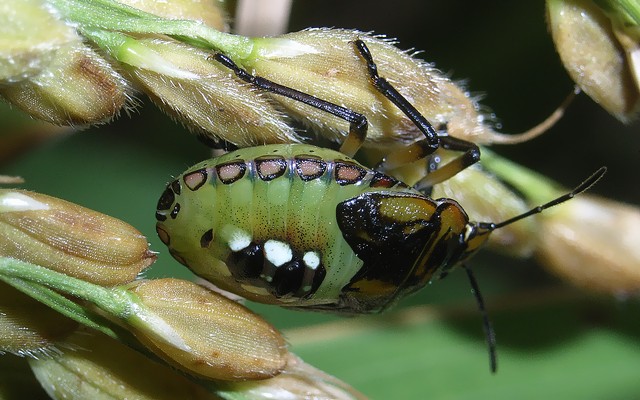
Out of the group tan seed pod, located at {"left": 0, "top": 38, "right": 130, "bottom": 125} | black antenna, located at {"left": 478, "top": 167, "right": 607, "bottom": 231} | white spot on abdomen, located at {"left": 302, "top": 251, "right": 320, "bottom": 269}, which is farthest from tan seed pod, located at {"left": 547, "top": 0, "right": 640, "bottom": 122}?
tan seed pod, located at {"left": 0, "top": 38, "right": 130, "bottom": 125}

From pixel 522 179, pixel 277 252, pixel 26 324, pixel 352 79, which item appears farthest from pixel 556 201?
pixel 26 324

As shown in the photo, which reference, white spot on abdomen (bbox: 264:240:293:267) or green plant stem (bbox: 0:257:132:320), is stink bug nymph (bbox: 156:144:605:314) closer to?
white spot on abdomen (bbox: 264:240:293:267)

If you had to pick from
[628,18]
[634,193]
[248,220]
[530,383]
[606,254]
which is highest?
[628,18]

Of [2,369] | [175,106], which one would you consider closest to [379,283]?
[175,106]

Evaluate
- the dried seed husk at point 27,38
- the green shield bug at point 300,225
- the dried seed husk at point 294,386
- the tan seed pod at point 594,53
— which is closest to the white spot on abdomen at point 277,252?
the green shield bug at point 300,225

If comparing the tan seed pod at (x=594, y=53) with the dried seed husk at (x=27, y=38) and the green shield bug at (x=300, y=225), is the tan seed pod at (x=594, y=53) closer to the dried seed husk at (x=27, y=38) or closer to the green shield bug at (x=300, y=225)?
the green shield bug at (x=300, y=225)

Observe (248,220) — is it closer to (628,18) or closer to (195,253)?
(195,253)
